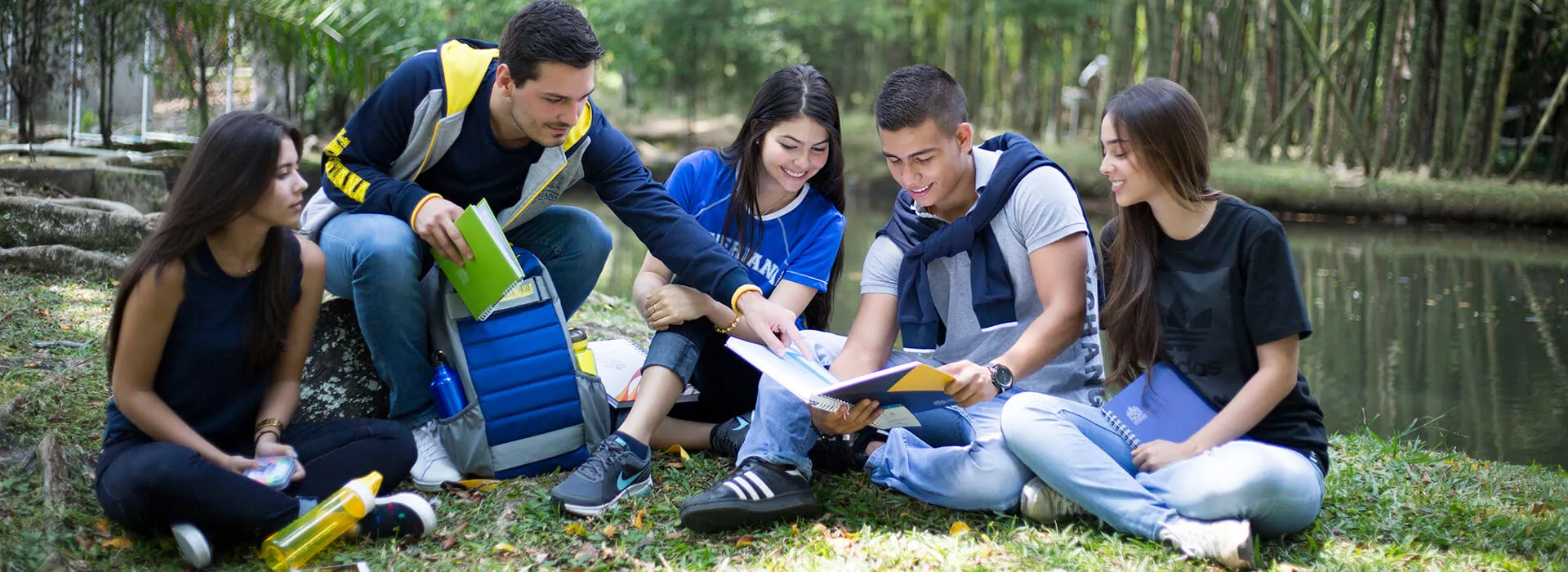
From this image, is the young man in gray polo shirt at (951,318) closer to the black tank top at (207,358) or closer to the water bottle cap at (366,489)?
the water bottle cap at (366,489)

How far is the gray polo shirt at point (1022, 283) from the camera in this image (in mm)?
2322

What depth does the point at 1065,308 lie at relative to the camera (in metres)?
2.27

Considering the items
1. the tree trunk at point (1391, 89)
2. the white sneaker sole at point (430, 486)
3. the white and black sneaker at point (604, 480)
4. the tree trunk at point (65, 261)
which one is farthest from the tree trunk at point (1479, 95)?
the tree trunk at point (65, 261)

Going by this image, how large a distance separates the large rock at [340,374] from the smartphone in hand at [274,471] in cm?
57

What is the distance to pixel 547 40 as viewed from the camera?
94.7 inches

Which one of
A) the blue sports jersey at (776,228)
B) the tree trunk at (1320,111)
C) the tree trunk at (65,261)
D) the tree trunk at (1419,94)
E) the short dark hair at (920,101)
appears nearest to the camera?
the short dark hair at (920,101)

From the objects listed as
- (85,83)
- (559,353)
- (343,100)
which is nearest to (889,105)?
(559,353)

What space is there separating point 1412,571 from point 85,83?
5168 mm

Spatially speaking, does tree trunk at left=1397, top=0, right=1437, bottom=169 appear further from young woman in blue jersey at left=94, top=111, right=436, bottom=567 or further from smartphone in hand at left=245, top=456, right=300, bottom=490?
smartphone in hand at left=245, top=456, right=300, bottom=490

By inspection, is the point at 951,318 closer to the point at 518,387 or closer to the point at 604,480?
the point at 604,480

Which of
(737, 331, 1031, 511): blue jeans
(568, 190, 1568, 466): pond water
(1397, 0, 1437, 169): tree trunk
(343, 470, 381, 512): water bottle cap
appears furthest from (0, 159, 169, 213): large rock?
(1397, 0, 1437, 169): tree trunk

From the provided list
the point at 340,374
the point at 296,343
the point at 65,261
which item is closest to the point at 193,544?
the point at 296,343

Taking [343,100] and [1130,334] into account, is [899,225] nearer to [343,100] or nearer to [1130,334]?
[1130,334]

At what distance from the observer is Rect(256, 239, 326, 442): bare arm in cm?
220
